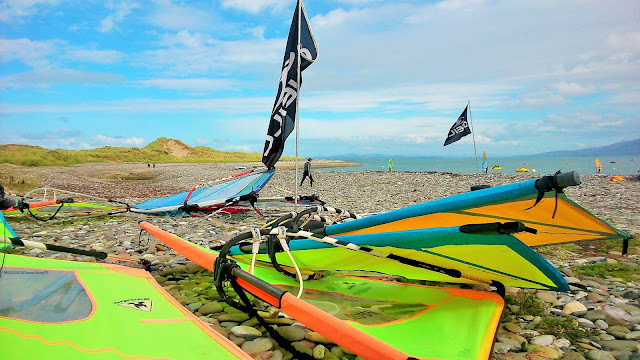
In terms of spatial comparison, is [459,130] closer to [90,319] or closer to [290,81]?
[290,81]

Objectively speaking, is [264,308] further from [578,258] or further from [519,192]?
[578,258]

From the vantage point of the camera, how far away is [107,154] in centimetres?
7381

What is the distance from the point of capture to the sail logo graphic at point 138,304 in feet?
12.0

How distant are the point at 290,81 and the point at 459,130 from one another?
62.5 feet

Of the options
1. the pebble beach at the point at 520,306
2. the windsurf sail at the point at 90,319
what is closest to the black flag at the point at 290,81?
the pebble beach at the point at 520,306

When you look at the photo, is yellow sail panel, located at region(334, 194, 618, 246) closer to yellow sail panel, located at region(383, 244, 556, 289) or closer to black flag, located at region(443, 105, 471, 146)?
yellow sail panel, located at region(383, 244, 556, 289)

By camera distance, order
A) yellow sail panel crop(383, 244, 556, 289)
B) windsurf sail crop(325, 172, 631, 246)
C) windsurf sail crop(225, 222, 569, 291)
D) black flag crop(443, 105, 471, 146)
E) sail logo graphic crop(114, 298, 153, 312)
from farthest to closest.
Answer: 1. black flag crop(443, 105, 471, 146)
2. yellow sail panel crop(383, 244, 556, 289)
3. sail logo graphic crop(114, 298, 153, 312)
4. windsurf sail crop(325, 172, 631, 246)
5. windsurf sail crop(225, 222, 569, 291)

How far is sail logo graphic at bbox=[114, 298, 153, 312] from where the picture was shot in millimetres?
3645

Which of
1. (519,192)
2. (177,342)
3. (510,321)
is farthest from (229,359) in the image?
(510,321)

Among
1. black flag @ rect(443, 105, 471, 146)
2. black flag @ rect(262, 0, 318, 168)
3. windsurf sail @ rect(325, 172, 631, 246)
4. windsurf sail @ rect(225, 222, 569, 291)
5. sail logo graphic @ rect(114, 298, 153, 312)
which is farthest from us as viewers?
black flag @ rect(443, 105, 471, 146)

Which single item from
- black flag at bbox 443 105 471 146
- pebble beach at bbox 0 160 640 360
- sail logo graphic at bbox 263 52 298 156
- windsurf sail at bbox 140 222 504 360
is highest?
black flag at bbox 443 105 471 146

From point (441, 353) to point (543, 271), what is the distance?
5.16ft

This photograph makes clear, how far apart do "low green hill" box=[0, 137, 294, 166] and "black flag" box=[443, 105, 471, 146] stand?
22.0 m

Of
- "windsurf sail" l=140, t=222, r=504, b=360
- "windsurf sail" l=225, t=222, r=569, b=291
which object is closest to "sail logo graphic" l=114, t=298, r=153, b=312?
"windsurf sail" l=140, t=222, r=504, b=360
